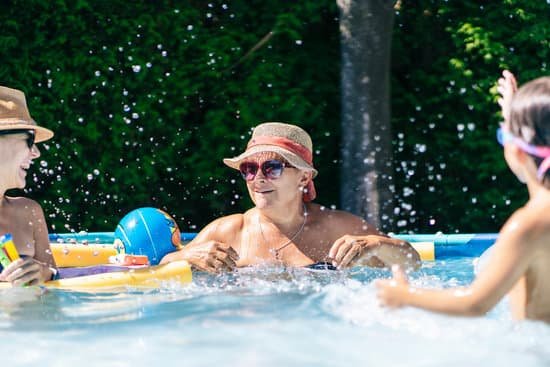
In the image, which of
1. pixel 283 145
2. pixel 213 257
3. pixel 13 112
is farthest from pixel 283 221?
pixel 13 112

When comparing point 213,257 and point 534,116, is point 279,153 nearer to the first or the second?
point 213,257

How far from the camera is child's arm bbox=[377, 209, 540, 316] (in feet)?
10.9

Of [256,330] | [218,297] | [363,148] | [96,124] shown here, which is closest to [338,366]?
[256,330]

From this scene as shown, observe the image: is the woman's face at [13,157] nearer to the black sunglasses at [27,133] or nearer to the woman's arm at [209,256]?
the black sunglasses at [27,133]

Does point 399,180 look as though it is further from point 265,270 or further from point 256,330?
point 256,330

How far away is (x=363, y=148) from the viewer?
8.38 metres

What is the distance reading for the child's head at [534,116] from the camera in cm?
341

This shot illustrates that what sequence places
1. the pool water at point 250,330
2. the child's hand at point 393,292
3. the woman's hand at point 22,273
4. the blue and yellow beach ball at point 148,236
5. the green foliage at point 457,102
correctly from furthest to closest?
the green foliage at point 457,102
the blue and yellow beach ball at point 148,236
the woman's hand at point 22,273
the pool water at point 250,330
the child's hand at point 393,292

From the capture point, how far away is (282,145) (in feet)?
18.3

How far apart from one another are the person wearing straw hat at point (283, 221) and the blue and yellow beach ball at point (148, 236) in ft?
1.90

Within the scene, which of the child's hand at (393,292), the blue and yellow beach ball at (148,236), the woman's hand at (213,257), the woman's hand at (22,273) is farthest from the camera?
the blue and yellow beach ball at (148,236)

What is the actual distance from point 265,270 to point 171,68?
3.70 meters

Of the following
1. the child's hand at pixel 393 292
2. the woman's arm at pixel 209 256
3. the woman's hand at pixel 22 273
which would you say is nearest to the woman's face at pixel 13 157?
the woman's hand at pixel 22 273

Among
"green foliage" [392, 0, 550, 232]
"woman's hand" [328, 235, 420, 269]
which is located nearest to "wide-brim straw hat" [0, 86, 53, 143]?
"woman's hand" [328, 235, 420, 269]
